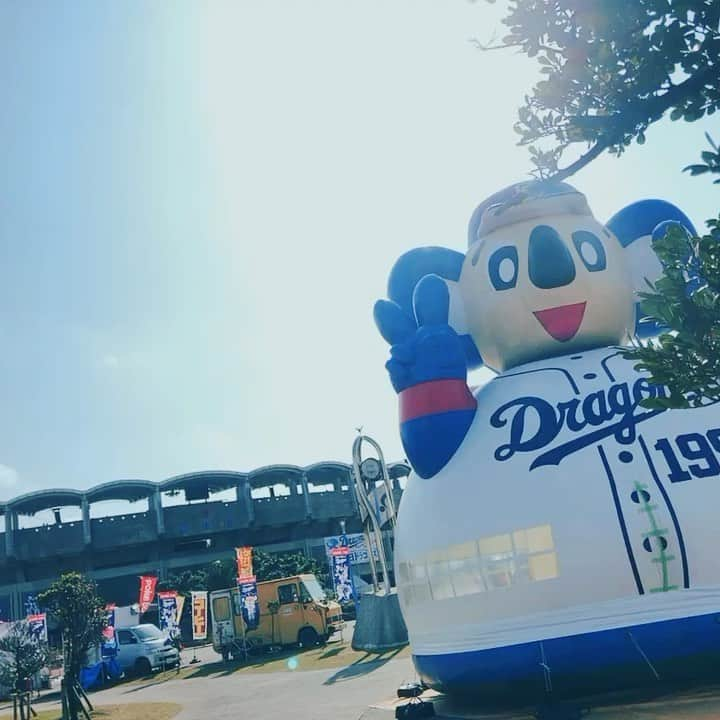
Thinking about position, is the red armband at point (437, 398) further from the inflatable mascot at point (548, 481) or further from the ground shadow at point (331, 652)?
the ground shadow at point (331, 652)

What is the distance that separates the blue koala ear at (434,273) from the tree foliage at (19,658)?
12.4m

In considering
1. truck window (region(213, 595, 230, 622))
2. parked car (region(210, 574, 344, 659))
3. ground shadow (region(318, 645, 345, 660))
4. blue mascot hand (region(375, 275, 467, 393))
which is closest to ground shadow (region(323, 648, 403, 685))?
ground shadow (region(318, 645, 345, 660))

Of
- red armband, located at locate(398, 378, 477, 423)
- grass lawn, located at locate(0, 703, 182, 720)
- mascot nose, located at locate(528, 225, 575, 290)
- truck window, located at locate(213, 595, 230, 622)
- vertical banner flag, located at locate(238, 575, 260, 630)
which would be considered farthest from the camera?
truck window, located at locate(213, 595, 230, 622)

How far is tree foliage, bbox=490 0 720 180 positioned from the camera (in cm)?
410

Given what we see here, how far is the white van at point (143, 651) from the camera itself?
86.2 feet

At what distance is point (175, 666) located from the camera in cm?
2706

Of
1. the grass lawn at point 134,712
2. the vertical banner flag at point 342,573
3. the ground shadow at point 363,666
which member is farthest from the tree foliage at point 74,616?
the vertical banner flag at point 342,573

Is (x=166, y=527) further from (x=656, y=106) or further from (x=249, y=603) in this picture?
(x=656, y=106)

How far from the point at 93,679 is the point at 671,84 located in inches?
1075

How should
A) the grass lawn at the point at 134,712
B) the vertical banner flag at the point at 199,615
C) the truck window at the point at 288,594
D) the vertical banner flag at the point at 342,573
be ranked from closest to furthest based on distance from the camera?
the grass lawn at the point at 134,712 → the truck window at the point at 288,594 → the vertical banner flag at the point at 342,573 → the vertical banner flag at the point at 199,615

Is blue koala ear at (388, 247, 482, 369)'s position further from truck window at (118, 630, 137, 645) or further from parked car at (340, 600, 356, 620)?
parked car at (340, 600, 356, 620)

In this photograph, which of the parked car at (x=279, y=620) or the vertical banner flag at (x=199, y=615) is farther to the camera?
the vertical banner flag at (x=199, y=615)

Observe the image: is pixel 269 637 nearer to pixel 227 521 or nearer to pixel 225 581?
pixel 225 581

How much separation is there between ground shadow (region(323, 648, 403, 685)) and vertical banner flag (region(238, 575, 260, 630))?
23.6 feet
